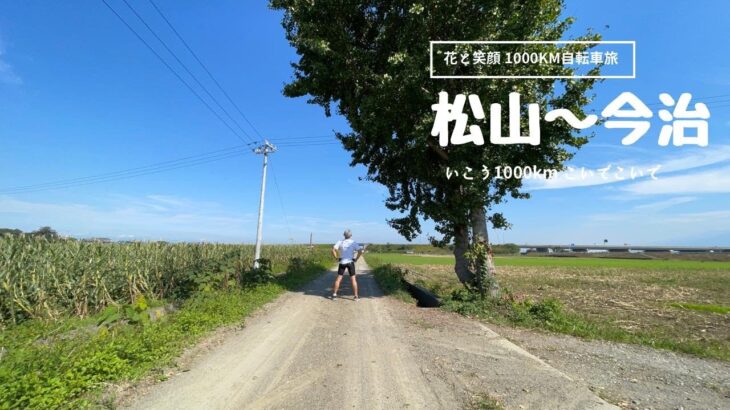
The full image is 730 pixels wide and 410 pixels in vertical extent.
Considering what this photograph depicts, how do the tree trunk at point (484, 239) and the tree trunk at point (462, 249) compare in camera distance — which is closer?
the tree trunk at point (484, 239)

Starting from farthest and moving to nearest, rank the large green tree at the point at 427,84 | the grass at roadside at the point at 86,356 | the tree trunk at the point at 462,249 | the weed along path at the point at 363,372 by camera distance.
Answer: the tree trunk at the point at 462,249
the large green tree at the point at 427,84
the weed along path at the point at 363,372
the grass at roadside at the point at 86,356

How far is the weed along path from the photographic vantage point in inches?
175

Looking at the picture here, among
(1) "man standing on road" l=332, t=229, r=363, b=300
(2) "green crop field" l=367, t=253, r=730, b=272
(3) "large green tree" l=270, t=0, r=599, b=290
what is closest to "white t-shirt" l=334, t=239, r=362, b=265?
(1) "man standing on road" l=332, t=229, r=363, b=300

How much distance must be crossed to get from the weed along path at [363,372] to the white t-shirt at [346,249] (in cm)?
330

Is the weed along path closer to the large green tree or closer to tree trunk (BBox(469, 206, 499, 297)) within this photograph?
tree trunk (BBox(469, 206, 499, 297))

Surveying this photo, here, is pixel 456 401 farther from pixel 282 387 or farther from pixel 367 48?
pixel 367 48

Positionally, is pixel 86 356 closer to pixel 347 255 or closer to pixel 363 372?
pixel 363 372

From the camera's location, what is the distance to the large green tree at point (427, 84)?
10.7m

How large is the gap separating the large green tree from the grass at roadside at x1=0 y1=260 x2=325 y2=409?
7494 millimetres

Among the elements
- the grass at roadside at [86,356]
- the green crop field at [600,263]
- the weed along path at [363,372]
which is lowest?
the green crop field at [600,263]

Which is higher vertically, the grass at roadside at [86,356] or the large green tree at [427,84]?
the large green tree at [427,84]

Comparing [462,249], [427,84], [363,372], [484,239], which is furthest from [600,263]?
[363,372]

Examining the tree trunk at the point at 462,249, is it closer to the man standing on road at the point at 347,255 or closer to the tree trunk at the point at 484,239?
the tree trunk at the point at 484,239

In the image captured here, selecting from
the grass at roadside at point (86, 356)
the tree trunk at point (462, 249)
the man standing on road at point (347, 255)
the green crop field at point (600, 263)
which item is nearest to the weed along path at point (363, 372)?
the grass at roadside at point (86, 356)
